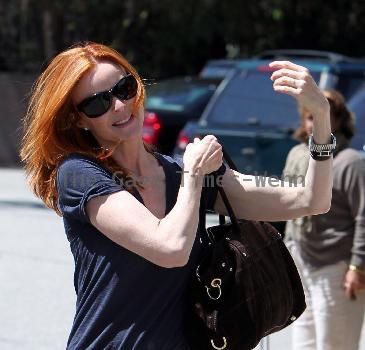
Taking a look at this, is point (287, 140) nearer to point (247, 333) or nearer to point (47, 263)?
point (47, 263)

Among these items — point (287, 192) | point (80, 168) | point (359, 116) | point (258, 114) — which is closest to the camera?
point (80, 168)

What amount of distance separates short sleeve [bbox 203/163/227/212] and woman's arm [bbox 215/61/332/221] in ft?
0.07

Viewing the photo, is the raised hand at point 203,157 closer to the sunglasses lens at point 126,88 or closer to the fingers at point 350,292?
the sunglasses lens at point 126,88

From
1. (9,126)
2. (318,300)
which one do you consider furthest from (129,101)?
(9,126)

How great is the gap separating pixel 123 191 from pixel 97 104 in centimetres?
27

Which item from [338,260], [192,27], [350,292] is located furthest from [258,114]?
[192,27]

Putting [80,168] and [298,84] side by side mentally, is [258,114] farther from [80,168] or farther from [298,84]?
[80,168]

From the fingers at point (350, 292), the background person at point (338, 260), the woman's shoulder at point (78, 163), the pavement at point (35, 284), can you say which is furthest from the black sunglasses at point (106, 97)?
the fingers at point (350, 292)

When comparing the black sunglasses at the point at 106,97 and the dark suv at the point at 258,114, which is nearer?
the black sunglasses at the point at 106,97

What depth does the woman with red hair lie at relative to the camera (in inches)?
96.2

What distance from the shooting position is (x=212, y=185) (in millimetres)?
2717

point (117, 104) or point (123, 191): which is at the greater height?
point (117, 104)

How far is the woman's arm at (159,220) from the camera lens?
7.82 feet

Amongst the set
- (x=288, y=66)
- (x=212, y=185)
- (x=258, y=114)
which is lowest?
→ (x=258, y=114)
